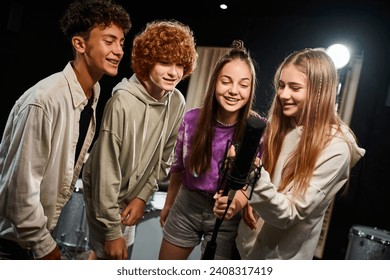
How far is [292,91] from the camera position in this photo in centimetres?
172

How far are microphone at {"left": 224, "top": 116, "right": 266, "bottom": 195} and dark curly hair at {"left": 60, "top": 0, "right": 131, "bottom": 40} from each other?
2.02 ft

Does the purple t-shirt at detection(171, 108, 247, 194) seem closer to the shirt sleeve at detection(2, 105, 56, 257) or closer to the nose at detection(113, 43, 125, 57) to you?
the nose at detection(113, 43, 125, 57)

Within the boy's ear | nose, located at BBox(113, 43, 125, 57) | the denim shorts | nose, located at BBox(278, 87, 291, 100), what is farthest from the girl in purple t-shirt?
the boy's ear

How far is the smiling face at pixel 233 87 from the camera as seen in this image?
1698 mm

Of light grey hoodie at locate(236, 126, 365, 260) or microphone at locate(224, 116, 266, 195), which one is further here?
light grey hoodie at locate(236, 126, 365, 260)

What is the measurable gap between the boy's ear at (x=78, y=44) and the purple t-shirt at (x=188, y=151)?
0.41 meters

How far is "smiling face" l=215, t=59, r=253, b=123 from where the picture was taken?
1.70 metres

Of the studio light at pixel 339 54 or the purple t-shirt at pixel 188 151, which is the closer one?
the purple t-shirt at pixel 188 151

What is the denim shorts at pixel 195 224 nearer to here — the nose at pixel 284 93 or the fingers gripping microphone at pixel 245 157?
the fingers gripping microphone at pixel 245 157

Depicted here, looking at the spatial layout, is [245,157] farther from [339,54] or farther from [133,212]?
[339,54]

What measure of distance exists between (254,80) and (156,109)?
346 mm

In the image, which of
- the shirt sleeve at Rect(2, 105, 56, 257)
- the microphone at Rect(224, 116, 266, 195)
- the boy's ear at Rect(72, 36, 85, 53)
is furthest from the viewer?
the boy's ear at Rect(72, 36, 85, 53)

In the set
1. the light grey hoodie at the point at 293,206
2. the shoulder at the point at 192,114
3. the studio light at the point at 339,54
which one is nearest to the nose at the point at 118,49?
the shoulder at the point at 192,114

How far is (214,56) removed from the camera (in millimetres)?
1758
